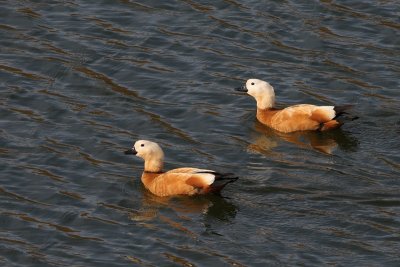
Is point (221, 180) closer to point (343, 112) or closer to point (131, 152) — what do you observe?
point (131, 152)

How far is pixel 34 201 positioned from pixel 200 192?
2.23 metres

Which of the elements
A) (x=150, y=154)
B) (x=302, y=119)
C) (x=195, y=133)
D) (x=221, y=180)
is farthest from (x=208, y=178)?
(x=302, y=119)

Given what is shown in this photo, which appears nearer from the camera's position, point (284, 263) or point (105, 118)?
point (284, 263)

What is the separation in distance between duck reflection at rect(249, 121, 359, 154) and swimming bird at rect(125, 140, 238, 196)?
5.80 feet

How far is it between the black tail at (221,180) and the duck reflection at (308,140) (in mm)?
1811

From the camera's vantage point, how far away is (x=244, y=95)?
21.2m

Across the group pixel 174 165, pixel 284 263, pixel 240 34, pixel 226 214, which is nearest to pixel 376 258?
pixel 284 263

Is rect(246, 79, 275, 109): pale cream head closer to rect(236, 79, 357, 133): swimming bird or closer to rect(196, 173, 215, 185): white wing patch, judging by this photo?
rect(236, 79, 357, 133): swimming bird

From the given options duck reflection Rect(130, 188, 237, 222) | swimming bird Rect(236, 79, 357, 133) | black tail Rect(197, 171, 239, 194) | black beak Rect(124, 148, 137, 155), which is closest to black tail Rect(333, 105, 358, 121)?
swimming bird Rect(236, 79, 357, 133)

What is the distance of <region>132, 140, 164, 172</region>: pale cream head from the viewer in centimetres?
1795

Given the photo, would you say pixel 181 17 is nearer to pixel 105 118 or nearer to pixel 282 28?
pixel 282 28

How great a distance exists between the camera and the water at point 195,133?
52.5ft

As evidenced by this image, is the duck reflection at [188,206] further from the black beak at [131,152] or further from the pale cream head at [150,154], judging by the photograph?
the black beak at [131,152]

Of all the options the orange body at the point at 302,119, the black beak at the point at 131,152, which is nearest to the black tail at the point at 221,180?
the black beak at the point at 131,152
